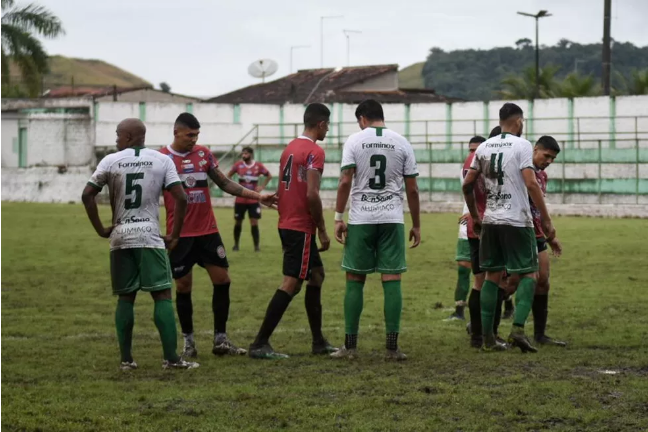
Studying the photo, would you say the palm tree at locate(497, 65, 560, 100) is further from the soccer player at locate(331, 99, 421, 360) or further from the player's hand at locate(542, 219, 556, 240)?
the soccer player at locate(331, 99, 421, 360)

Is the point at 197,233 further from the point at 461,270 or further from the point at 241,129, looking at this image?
the point at 241,129

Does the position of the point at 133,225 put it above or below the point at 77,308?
above

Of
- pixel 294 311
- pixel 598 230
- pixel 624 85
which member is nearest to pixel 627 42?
pixel 624 85

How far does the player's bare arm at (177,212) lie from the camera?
9.02 metres

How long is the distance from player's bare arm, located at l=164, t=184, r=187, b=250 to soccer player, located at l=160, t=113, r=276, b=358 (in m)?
0.44

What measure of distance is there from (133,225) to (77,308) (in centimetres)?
525

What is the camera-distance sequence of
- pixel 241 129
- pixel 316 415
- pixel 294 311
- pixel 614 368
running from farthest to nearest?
pixel 241 129, pixel 294 311, pixel 614 368, pixel 316 415

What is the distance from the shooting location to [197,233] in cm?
978

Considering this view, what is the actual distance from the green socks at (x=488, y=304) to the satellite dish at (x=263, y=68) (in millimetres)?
66177

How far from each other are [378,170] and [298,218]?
2.66 ft

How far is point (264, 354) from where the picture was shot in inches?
379

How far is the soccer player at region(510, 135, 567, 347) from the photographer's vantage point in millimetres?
10125

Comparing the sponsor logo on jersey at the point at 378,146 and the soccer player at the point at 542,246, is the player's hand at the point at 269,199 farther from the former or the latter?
the soccer player at the point at 542,246

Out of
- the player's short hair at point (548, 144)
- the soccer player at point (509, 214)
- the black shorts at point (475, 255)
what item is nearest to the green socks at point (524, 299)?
the soccer player at point (509, 214)
